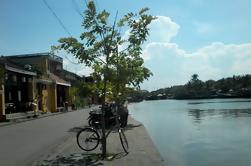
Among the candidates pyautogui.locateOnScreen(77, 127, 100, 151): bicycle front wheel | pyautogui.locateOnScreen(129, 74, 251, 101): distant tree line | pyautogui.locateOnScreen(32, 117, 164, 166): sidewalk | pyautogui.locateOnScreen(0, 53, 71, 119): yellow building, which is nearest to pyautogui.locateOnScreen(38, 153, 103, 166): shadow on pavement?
pyautogui.locateOnScreen(32, 117, 164, 166): sidewalk

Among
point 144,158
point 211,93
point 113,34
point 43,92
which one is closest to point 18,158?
point 144,158

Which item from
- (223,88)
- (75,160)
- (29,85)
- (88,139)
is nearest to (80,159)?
(75,160)

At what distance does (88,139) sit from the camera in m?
14.1

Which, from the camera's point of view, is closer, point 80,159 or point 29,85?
point 80,159

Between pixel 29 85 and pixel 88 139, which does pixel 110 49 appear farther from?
pixel 29 85

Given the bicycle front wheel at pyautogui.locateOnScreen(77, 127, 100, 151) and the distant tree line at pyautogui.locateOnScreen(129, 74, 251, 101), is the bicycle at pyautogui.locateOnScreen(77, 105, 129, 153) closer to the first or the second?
the bicycle front wheel at pyautogui.locateOnScreen(77, 127, 100, 151)

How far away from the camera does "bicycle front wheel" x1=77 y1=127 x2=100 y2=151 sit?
1414cm

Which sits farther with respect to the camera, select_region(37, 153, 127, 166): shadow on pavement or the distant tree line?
the distant tree line

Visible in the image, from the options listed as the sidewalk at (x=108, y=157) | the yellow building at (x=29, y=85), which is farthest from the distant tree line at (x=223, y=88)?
the sidewalk at (x=108, y=157)

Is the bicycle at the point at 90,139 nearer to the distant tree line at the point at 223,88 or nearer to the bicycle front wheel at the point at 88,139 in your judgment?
the bicycle front wheel at the point at 88,139

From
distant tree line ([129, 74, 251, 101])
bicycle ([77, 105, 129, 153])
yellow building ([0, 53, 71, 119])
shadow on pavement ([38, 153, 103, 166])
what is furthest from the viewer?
distant tree line ([129, 74, 251, 101])

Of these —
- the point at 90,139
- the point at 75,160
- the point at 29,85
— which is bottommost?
the point at 75,160

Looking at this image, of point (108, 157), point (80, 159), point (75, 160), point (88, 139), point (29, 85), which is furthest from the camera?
point (29, 85)

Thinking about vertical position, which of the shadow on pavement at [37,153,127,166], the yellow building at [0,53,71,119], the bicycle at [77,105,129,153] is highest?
the yellow building at [0,53,71,119]
